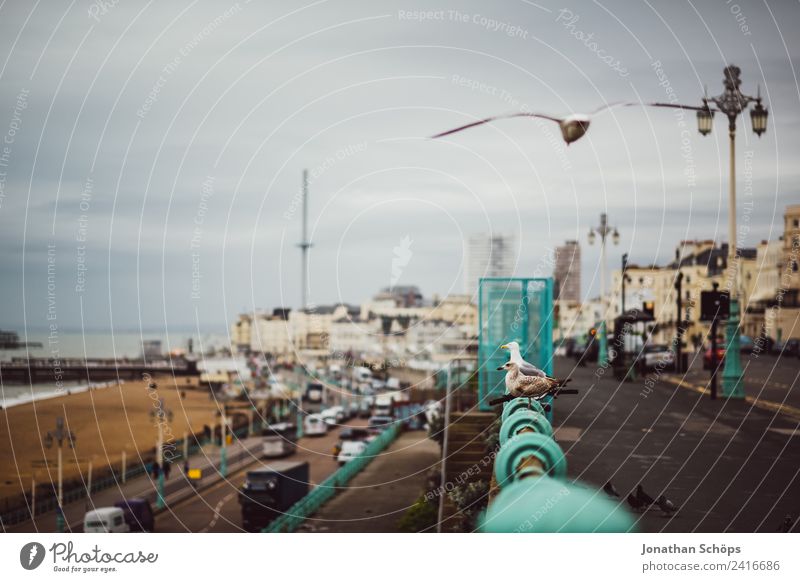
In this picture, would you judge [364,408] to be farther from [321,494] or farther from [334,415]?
[321,494]

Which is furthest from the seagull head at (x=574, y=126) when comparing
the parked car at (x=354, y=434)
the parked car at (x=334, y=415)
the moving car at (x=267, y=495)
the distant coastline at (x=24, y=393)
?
the distant coastline at (x=24, y=393)

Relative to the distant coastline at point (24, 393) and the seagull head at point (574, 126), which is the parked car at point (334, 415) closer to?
the distant coastline at point (24, 393)

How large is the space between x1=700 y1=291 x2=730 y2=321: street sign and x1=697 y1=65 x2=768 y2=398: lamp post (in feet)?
1.03

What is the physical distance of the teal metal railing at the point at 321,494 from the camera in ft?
79.3

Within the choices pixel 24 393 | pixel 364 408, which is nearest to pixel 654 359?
pixel 364 408

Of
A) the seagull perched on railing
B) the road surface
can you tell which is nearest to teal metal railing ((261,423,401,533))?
the road surface

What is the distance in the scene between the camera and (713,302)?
20.9m

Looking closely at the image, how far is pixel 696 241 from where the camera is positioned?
263 ft

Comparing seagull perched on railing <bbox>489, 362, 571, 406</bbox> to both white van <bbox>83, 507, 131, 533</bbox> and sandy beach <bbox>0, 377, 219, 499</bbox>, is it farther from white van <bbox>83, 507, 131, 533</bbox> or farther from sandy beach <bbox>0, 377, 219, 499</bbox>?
white van <bbox>83, 507, 131, 533</bbox>

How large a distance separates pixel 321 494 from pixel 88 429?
37582mm

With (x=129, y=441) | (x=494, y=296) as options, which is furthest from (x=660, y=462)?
(x=129, y=441)

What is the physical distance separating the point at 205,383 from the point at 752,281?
61949mm

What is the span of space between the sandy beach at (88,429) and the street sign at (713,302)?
1386 cm
